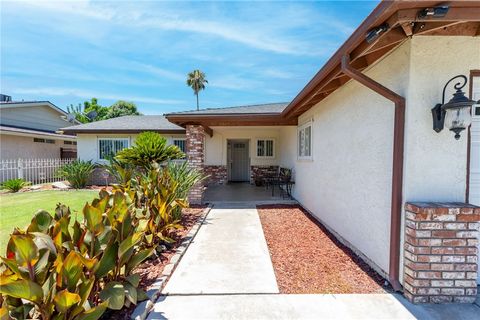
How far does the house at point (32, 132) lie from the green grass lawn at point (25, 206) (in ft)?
18.4

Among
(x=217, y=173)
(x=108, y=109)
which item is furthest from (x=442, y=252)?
(x=108, y=109)

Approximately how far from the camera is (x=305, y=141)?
788 centimetres

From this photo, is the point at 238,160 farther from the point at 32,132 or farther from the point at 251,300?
the point at 32,132

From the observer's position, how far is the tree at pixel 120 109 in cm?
3378

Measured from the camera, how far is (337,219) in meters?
5.07

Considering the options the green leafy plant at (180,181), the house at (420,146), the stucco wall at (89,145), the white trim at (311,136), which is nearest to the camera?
the house at (420,146)

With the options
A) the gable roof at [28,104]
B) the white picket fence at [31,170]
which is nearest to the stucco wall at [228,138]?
the white picket fence at [31,170]

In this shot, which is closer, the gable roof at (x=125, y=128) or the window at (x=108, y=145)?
the gable roof at (x=125, y=128)

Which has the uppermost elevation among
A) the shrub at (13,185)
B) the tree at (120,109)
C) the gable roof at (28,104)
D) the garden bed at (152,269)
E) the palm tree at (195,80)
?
the palm tree at (195,80)

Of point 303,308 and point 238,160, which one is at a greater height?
point 238,160

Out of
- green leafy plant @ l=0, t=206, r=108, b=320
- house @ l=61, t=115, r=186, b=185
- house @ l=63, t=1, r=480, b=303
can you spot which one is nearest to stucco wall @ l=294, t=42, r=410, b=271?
house @ l=63, t=1, r=480, b=303

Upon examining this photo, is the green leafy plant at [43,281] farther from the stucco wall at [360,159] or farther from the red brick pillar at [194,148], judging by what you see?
the red brick pillar at [194,148]

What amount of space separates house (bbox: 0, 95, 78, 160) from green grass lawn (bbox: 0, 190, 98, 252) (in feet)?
18.4

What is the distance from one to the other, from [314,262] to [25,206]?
28.1 feet
